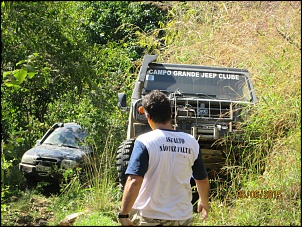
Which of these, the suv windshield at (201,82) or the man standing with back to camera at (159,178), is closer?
the man standing with back to camera at (159,178)

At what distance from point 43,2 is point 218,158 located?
4042 millimetres

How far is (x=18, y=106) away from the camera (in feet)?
41.2

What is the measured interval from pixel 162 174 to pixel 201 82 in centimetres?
531

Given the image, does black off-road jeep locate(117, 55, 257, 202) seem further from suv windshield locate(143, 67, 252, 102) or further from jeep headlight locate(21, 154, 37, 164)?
jeep headlight locate(21, 154, 37, 164)

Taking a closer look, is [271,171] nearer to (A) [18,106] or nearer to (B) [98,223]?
(B) [98,223]

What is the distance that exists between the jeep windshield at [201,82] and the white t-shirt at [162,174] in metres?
4.80

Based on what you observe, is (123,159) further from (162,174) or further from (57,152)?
(162,174)

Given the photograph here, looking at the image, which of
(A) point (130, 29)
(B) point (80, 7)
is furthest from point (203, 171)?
(B) point (80, 7)

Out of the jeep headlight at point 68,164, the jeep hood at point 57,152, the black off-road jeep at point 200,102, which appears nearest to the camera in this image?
the black off-road jeep at point 200,102

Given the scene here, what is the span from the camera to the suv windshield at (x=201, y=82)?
29.9 ft

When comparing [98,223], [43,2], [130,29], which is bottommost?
[98,223]
